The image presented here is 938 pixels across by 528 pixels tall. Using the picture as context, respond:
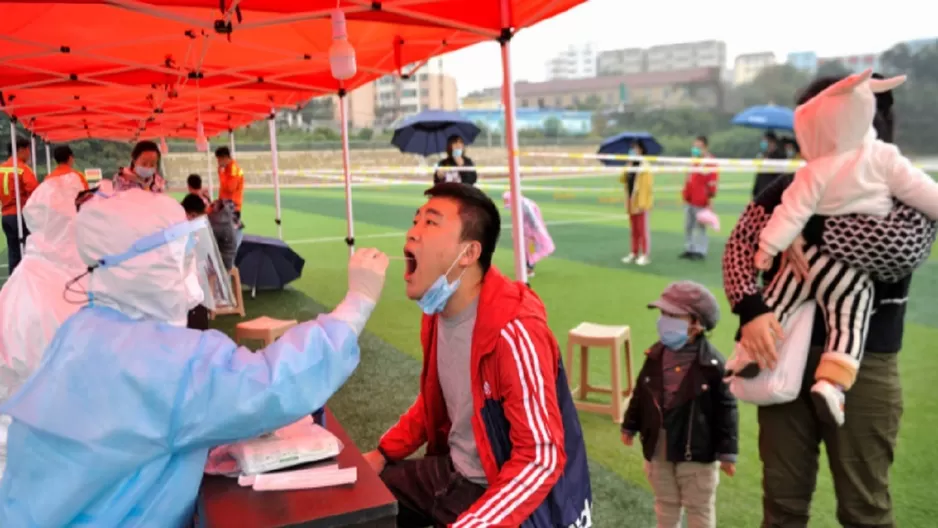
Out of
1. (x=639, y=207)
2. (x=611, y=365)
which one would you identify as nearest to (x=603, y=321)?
(x=611, y=365)

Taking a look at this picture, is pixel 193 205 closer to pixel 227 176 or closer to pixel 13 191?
pixel 227 176

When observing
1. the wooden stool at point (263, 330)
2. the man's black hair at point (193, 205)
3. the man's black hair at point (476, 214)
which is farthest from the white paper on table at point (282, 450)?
the man's black hair at point (193, 205)

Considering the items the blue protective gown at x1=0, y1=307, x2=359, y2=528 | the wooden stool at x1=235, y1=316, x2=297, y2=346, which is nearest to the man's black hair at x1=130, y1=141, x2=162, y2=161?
the wooden stool at x1=235, y1=316, x2=297, y2=346

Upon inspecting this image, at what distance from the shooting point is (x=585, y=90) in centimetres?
3078

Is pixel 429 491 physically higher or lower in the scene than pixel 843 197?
lower

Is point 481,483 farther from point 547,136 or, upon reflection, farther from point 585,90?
point 547,136

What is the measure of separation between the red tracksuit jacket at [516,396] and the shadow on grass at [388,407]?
5.30ft

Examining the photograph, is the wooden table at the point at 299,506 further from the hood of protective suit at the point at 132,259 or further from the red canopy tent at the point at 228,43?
the red canopy tent at the point at 228,43

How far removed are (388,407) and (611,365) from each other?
1576 millimetres

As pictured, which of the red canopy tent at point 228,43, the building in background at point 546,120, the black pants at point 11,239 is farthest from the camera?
the building in background at point 546,120

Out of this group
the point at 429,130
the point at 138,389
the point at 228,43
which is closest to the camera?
the point at 138,389

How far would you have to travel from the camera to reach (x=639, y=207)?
10578 mm

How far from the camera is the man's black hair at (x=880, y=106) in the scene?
2320mm

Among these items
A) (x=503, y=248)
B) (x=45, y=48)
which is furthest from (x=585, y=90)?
(x=45, y=48)
